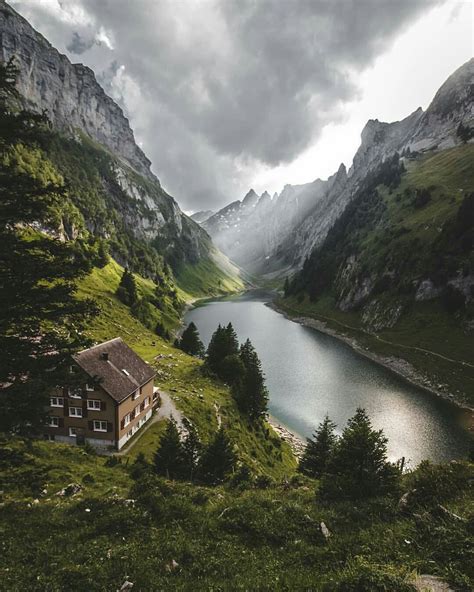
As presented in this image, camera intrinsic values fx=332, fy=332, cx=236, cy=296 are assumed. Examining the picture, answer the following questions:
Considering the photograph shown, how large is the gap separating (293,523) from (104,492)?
14.8 metres

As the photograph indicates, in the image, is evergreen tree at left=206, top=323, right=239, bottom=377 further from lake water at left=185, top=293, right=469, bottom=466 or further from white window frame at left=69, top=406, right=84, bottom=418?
white window frame at left=69, top=406, right=84, bottom=418

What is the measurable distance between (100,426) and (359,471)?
33227 millimetres

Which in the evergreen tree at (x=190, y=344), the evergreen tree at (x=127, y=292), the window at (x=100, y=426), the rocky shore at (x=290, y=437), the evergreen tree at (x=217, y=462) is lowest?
the rocky shore at (x=290, y=437)

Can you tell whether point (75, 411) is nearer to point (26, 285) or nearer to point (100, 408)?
point (100, 408)

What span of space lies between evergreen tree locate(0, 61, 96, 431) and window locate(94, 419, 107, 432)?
101ft

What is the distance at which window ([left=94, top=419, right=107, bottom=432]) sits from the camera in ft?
139

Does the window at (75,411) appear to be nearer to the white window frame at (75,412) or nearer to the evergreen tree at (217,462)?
the white window frame at (75,412)

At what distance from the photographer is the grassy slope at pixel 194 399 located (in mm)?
46344

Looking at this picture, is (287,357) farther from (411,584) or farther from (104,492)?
(411,584)

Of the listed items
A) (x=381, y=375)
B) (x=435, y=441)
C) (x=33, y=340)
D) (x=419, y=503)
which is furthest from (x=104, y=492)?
(x=381, y=375)

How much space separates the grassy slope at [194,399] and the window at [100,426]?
4.76 meters

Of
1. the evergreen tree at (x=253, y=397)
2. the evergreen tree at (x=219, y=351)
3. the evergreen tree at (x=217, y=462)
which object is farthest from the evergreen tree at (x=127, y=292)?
the evergreen tree at (x=217, y=462)

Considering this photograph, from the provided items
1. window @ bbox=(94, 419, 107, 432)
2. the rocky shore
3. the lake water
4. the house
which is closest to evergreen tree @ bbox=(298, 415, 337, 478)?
the lake water

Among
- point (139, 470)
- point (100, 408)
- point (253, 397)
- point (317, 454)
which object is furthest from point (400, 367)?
point (139, 470)
